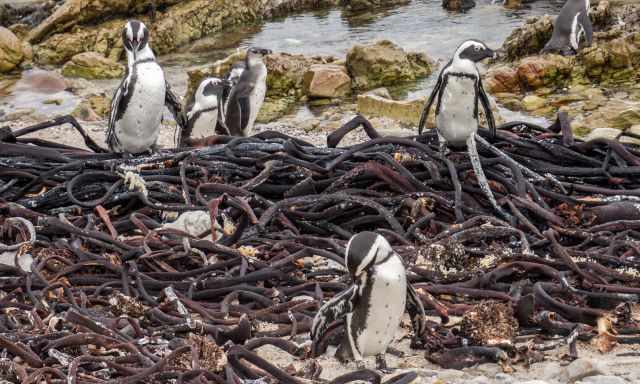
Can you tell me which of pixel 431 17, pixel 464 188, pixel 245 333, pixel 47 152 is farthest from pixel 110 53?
pixel 245 333

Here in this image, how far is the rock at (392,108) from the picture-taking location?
28.6 ft

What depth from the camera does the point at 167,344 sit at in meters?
2.91

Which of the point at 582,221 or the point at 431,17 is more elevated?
the point at 582,221

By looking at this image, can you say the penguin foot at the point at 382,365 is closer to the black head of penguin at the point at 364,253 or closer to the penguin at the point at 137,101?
the black head of penguin at the point at 364,253

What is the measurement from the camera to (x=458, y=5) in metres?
17.2

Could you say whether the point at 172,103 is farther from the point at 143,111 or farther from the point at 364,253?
the point at 364,253

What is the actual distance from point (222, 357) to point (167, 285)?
741 mm

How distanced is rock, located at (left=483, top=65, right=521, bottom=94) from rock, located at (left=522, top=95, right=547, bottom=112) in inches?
23.2

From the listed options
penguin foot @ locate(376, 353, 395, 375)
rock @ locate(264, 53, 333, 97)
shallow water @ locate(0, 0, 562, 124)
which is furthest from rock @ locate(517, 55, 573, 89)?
penguin foot @ locate(376, 353, 395, 375)

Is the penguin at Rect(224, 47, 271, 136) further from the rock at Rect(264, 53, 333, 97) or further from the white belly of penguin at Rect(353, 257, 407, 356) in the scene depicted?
the white belly of penguin at Rect(353, 257, 407, 356)

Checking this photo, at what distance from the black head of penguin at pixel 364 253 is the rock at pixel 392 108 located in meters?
5.94

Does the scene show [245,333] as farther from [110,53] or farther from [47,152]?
[110,53]

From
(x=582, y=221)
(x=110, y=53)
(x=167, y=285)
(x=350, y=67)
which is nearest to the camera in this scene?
(x=167, y=285)

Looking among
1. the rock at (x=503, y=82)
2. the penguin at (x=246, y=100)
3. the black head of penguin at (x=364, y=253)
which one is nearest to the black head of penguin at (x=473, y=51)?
the black head of penguin at (x=364, y=253)
